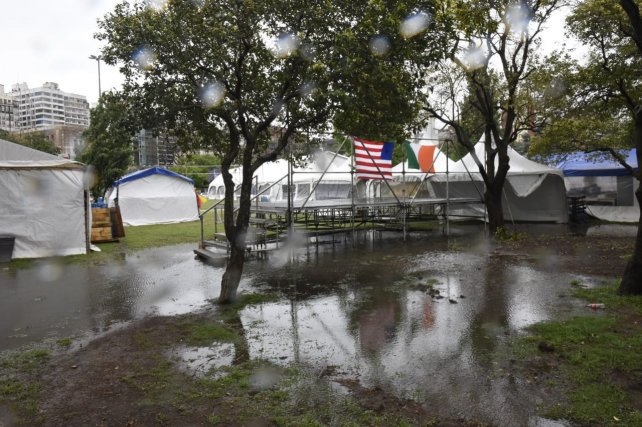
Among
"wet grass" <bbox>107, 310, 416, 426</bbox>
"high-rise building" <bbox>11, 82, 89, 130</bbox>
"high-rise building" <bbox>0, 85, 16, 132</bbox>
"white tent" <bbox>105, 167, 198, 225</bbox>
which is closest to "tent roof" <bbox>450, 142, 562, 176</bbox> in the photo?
"white tent" <bbox>105, 167, 198, 225</bbox>

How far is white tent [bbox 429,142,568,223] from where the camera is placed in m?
20.3

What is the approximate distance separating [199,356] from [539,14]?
589 inches

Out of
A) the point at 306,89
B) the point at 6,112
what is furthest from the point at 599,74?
the point at 6,112

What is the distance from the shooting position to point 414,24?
767cm

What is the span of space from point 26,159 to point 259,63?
1066cm

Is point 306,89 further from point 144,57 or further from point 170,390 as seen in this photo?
point 170,390

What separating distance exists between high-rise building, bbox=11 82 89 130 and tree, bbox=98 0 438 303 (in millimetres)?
77686

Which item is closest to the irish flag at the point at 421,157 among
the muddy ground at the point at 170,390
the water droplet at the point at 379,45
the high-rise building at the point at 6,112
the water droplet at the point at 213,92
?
the water droplet at the point at 379,45

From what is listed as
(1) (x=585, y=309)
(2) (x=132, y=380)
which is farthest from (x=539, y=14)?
(2) (x=132, y=380)

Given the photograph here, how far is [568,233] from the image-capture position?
1725 centimetres

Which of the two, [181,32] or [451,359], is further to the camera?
[181,32]

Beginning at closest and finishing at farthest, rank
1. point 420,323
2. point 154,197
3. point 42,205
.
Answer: point 420,323, point 42,205, point 154,197

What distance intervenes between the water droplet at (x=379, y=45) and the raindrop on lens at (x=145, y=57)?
3.66 meters

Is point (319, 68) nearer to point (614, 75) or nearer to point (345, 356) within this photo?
point (345, 356)
